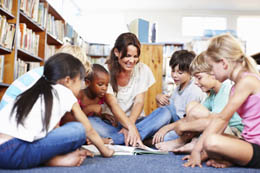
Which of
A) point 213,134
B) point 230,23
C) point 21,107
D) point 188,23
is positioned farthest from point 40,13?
point 230,23

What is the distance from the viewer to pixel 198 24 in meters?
7.36

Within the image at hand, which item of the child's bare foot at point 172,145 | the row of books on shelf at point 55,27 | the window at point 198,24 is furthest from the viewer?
the window at point 198,24

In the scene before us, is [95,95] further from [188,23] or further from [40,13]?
[188,23]

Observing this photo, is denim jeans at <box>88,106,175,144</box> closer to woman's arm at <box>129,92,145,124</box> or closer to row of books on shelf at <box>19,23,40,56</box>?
woman's arm at <box>129,92,145,124</box>

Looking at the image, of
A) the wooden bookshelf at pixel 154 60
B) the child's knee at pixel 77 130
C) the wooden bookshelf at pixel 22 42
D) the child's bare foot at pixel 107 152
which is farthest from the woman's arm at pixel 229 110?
the wooden bookshelf at pixel 154 60

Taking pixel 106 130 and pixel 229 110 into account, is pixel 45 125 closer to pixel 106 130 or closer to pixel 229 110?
pixel 229 110

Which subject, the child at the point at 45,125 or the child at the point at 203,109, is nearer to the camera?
the child at the point at 45,125

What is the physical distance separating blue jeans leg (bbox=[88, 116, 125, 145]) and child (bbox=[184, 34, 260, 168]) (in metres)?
0.74

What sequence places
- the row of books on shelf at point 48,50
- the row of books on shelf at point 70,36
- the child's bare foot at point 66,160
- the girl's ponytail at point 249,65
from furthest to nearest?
the row of books on shelf at point 70,36
the row of books on shelf at point 48,50
the girl's ponytail at point 249,65
the child's bare foot at point 66,160

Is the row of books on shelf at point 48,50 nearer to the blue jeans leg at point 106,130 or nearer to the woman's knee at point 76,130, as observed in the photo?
the blue jeans leg at point 106,130

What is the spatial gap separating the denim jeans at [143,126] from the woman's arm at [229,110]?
2.47ft

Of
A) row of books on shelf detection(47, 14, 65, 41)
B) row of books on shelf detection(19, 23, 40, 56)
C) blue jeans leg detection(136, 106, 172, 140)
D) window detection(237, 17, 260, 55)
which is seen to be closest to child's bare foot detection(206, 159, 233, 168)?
blue jeans leg detection(136, 106, 172, 140)

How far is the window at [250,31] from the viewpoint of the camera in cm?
721

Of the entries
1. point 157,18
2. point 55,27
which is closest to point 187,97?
point 55,27
